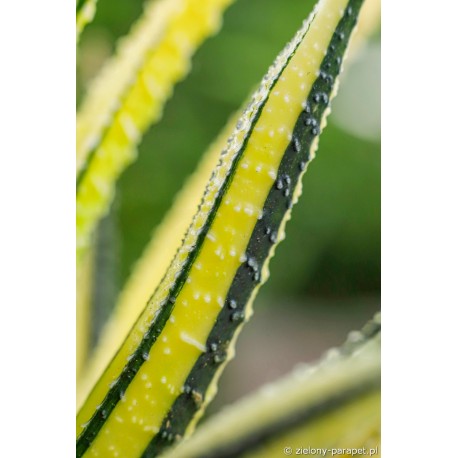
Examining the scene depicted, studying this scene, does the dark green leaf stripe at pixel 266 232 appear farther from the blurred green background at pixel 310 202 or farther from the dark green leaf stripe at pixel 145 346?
the blurred green background at pixel 310 202

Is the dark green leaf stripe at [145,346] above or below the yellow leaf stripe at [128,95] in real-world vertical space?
below

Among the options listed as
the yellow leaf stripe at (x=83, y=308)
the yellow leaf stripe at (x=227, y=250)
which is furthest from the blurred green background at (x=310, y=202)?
the yellow leaf stripe at (x=227, y=250)

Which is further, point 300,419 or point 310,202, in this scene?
point 310,202

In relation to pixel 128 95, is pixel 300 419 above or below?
below

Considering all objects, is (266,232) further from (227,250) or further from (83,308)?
(83,308)

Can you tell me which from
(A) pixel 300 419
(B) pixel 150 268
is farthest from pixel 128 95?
(A) pixel 300 419
